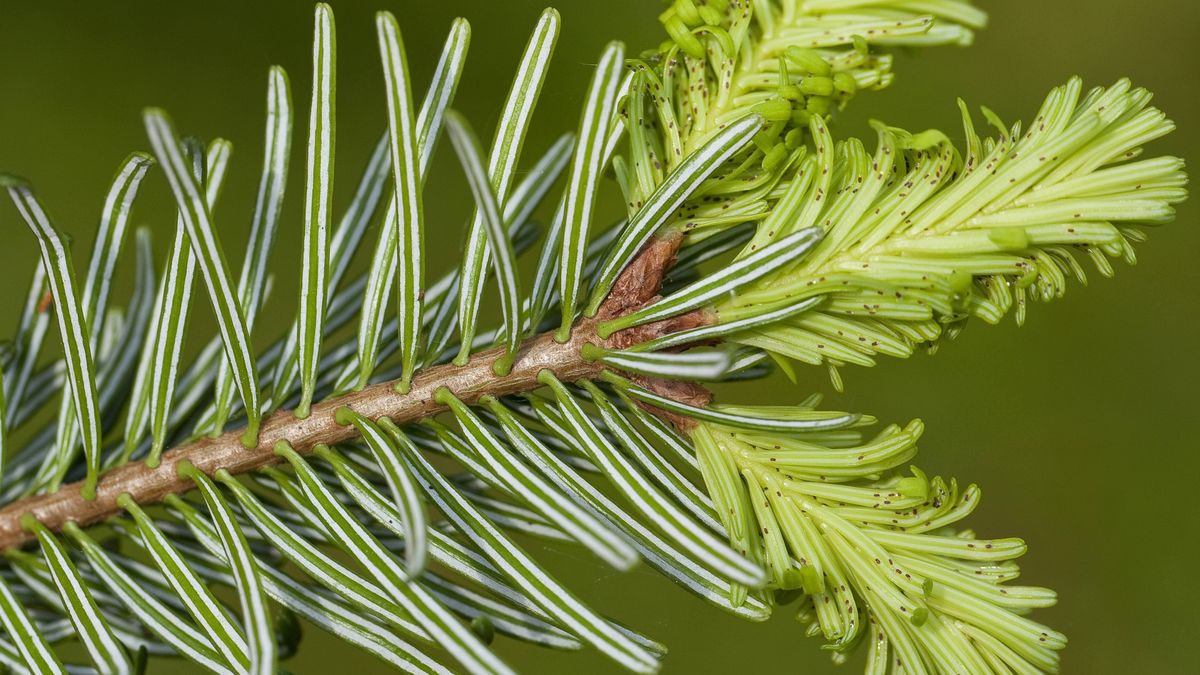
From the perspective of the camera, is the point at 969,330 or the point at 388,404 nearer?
the point at 388,404

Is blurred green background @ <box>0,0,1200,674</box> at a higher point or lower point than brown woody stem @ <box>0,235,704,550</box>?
higher

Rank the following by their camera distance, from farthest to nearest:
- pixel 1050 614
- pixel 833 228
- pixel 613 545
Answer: pixel 1050 614 < pixel 833 228 < pixel 613 545

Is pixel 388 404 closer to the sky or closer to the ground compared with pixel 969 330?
closer to the ground

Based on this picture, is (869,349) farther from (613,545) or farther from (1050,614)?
(1050,614)

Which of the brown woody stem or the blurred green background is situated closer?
the brown woody stem

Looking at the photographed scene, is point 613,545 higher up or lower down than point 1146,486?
lower down

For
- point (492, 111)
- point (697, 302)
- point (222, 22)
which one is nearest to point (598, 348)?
point (697, 302)
